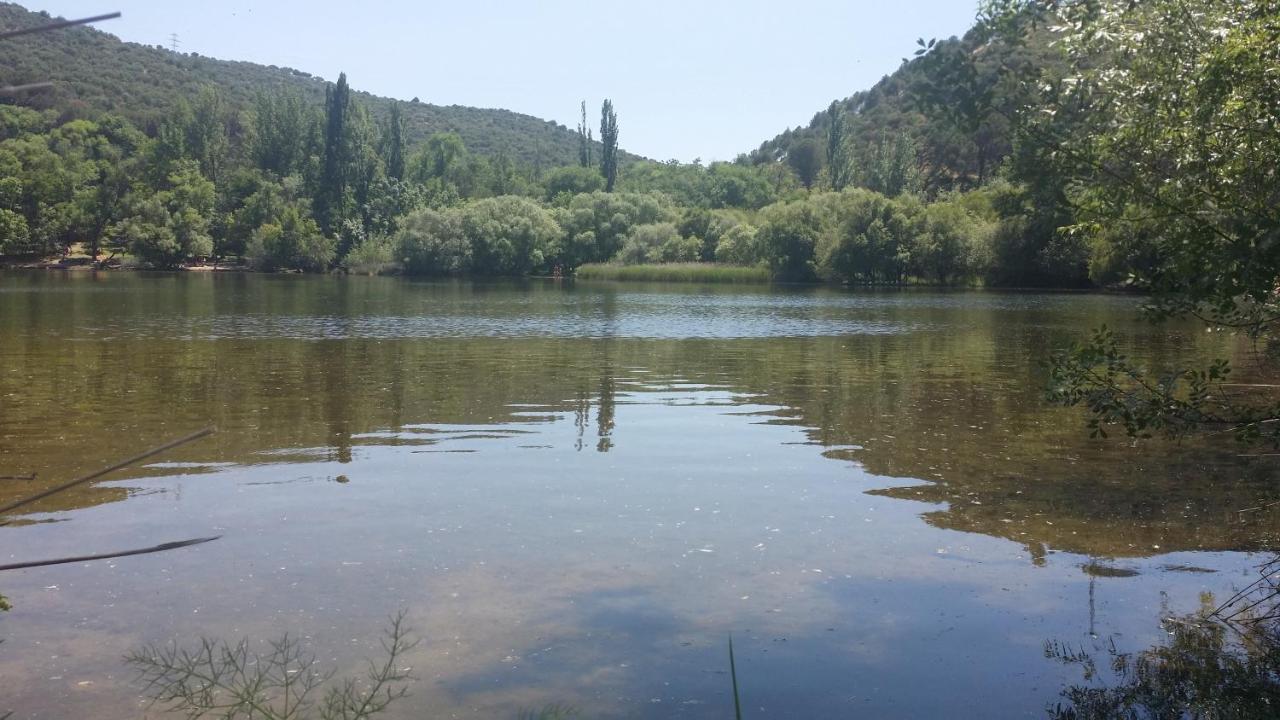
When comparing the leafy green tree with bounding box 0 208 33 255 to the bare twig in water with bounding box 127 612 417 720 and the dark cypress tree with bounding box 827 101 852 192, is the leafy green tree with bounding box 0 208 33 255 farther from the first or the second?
the bare twig in water with bounding box 127 612 417 720

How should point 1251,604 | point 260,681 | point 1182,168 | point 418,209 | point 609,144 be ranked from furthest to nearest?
1. point 609,144
2. point 418,209
3. point 1182,168
4. point 1251,604
5. point 260,681

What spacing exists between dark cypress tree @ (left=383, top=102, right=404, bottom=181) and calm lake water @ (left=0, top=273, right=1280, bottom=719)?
126292 millimetres

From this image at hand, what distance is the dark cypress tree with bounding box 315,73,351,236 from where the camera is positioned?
141 m

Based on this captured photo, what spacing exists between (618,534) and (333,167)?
141126mm

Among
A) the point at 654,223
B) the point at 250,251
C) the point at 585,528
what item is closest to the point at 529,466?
the point at 585,528

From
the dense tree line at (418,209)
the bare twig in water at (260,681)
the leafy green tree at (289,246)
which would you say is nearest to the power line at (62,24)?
the bare twig in water at (260,681)

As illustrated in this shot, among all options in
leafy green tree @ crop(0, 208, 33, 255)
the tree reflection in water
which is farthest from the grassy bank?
the tree reflection in water

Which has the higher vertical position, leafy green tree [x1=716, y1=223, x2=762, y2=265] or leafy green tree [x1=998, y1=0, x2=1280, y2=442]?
leafy green tree [x1=716, y1=223, x2=762, y2=265]

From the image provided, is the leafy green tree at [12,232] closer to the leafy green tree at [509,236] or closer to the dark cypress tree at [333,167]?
the dark cypress tree at [333,167]

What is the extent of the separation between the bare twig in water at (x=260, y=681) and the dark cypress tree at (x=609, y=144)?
159 meters

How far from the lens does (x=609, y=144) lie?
16638 centimetres

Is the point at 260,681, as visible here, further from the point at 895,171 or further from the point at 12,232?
the point at 12,232

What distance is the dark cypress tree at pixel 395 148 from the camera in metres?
148

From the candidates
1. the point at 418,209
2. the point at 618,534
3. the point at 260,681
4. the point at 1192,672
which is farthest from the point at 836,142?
the point at 260,681
